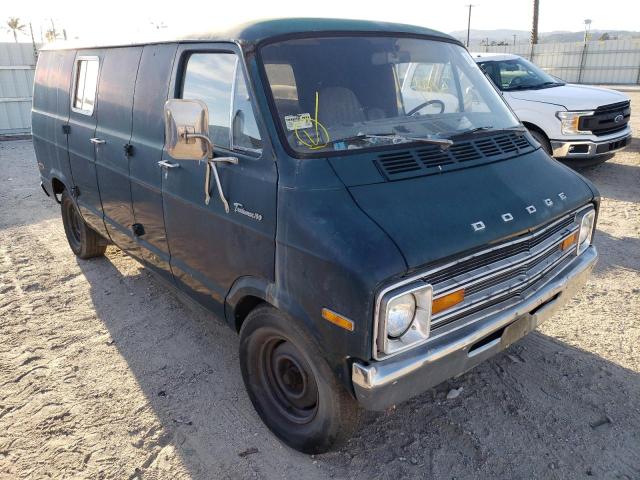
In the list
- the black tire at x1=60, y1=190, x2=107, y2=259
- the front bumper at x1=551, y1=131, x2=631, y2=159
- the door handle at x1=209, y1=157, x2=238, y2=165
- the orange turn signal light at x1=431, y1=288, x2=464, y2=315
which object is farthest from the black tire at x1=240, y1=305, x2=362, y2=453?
the front bumper at x1=551, y1=131, x2=631, y2=159

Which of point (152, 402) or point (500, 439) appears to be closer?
point (500, 439)

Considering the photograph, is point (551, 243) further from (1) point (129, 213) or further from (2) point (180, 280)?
(1) point (129, 213)

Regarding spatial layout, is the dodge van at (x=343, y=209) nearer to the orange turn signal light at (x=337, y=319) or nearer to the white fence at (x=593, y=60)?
the orange turn signal light at (x=337, y=319)

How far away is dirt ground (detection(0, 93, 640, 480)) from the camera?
110 inches

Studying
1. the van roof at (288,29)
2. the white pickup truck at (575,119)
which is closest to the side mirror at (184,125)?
the van roof at (288,29)

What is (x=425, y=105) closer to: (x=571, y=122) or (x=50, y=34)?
(x=571, y=122)

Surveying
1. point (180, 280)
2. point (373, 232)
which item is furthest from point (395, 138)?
point (180, 280)

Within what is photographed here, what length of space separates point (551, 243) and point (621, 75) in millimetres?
32160

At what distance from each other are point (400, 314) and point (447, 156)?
1.08 meters

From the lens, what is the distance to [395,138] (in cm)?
292

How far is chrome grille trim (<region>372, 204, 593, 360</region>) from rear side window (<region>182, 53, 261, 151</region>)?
1.16m

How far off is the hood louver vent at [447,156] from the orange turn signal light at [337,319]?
2.57ft

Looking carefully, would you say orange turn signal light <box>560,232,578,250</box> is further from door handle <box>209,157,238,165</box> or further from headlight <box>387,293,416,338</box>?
door handle <box>209,157,238,165</box>

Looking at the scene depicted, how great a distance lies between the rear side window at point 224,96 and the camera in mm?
2811
